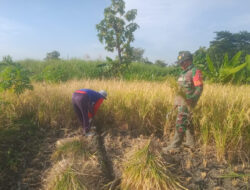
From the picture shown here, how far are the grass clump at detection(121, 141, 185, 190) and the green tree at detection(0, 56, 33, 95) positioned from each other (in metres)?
2.09

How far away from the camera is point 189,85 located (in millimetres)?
2314

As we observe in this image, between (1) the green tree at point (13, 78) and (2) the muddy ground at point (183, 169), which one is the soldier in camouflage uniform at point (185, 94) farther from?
(1) the green tree at point (13, 78)

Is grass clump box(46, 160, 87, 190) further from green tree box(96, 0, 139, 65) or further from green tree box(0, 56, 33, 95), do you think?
green tree box(96, 0, 139, 65)

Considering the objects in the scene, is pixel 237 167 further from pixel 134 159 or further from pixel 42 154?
pixel 42 154

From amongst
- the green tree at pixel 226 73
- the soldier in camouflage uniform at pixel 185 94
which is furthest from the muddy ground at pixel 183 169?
the green tree at pixel 226 73

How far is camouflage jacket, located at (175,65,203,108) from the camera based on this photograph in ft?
7.26

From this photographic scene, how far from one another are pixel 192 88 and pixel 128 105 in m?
1.07

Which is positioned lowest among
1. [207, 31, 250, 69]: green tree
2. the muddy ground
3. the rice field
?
the muddy ground

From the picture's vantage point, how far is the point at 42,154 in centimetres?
246

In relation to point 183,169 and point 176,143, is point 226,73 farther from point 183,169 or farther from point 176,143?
point 183,169

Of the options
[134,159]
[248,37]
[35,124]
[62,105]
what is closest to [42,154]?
[35,124]

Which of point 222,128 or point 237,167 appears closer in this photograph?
point 237,167

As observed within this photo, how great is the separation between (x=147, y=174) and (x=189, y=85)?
1230mm

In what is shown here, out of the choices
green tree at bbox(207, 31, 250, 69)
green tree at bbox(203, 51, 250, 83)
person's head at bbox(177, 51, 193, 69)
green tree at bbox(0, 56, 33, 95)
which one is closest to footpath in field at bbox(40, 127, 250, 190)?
person's head at bbox(177, 51, 193, 69)
